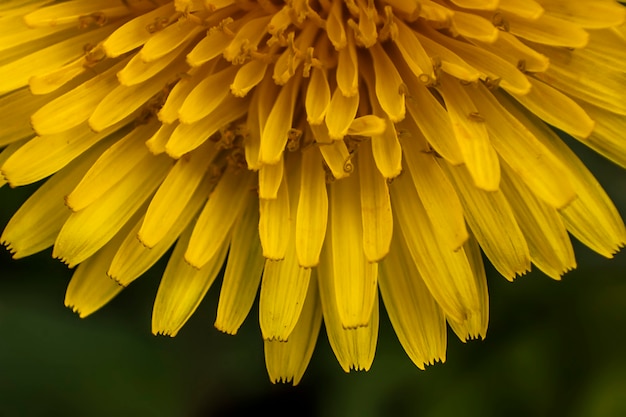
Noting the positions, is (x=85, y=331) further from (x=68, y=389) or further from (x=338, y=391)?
(x=338, y=391)

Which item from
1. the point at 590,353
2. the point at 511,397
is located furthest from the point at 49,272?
the point at 590,353

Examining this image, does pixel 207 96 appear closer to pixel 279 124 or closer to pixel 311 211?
pixel 279 124

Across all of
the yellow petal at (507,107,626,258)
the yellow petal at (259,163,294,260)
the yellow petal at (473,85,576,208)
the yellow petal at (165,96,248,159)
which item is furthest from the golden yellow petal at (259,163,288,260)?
the yellow petal at (507,107,626,258)

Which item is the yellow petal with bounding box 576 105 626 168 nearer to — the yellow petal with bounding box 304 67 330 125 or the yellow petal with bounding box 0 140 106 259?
the yellow petal with bounding box 304 67 330 125

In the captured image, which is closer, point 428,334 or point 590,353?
point 428,334

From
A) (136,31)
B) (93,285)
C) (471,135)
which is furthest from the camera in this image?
(93,285)

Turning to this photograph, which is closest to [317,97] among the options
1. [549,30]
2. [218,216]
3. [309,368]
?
[218,216]
